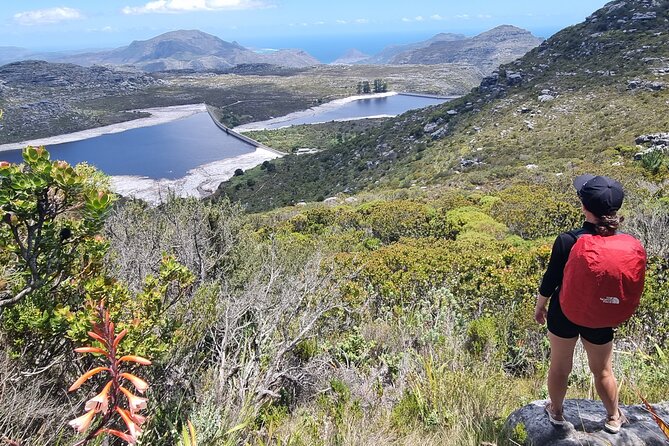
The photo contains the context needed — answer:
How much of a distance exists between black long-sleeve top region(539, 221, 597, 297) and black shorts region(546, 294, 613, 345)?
5 cm

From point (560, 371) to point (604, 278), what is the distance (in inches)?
22.8

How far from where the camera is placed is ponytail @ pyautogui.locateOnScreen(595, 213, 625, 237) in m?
1.98

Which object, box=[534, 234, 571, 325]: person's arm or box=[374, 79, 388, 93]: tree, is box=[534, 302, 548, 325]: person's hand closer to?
box=[534, 234, 571, 325]: person's arm

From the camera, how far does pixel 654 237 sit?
17.6ft

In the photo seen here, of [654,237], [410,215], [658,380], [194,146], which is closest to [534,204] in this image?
[410,215]

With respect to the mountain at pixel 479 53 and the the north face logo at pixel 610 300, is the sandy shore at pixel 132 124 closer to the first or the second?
the the north face logo at pixel 610 300

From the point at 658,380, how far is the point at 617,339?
38.9 inches

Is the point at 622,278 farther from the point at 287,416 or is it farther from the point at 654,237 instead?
the point at 654,237

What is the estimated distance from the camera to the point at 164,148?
179ft

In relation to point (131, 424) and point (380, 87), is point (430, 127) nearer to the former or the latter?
point (131, 424)

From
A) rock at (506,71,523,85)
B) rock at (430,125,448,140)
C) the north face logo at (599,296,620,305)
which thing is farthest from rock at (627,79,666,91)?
the north face logo at (599,296,620,305)

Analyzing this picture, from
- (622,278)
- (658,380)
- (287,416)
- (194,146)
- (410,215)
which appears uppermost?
(622,278)

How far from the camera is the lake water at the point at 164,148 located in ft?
150

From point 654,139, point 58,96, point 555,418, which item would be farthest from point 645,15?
point 58,96
